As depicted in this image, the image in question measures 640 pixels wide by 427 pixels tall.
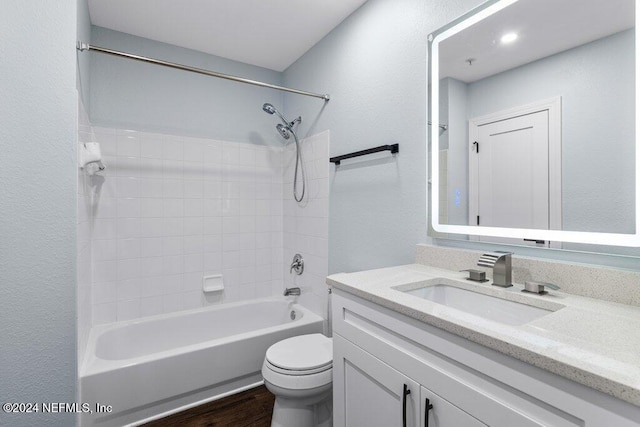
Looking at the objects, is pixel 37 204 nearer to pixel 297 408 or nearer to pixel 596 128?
pixel 297 408

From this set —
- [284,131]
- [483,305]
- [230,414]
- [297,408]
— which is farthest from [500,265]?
[284,131]

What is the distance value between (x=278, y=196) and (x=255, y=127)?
660 mm

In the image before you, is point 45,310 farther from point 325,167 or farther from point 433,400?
point 325,167

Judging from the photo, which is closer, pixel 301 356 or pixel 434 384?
pixel 434 384

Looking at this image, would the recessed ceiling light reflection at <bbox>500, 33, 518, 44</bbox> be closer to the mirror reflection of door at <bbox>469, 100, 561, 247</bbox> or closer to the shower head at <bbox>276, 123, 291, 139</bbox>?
the mirror reflection of door at <bbox>469, 100, 561, 247</bbox>

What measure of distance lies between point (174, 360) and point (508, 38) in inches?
89.3

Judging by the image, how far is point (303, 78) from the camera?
2.57 metres

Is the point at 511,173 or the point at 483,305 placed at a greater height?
the point at 511,173

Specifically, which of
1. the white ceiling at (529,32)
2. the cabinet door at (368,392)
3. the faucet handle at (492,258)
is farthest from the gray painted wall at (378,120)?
the cabinet door at (368,392)

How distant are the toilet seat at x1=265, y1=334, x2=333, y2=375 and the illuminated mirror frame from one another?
86 centimetres

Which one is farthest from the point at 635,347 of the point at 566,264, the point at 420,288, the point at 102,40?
the point at 102,40

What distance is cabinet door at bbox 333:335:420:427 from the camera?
3.01 ft

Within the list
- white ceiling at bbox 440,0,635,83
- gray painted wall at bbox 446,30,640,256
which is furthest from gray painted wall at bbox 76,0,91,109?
gray painted wall at bbox 446,30,640,256

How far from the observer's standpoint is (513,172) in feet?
3.89
